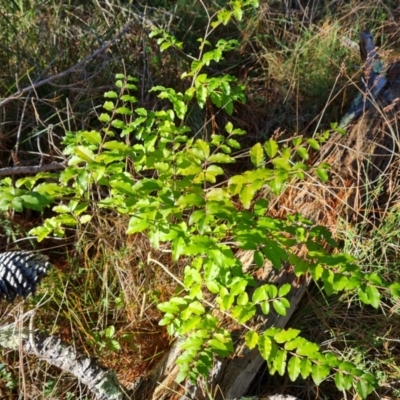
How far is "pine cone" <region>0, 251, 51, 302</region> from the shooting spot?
1.84 meters

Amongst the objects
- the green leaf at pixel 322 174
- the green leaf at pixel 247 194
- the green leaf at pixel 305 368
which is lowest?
the green leaf at pixel 305 368

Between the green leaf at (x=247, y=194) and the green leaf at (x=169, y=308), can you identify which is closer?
the green leaf at (x=247, y=194)

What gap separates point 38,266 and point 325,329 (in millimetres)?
1232

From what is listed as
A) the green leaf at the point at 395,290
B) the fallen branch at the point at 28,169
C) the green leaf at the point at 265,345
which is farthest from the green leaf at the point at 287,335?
the fallen branch at the point at 28,169

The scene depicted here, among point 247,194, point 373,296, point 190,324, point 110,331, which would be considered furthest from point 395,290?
point 110,331

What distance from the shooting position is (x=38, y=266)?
74.0 inches

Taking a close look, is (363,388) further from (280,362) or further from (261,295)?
(261,295)

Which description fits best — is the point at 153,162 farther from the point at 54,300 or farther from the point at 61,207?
the point at 54,300

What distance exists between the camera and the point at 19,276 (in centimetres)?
184

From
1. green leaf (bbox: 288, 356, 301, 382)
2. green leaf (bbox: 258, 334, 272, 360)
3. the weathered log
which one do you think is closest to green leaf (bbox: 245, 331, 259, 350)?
green leaf (bbox: 258, 334, 272, 360)

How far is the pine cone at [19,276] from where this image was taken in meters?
1.84

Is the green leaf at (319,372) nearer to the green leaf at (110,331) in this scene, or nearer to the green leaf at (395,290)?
the green leaf at (395,290)

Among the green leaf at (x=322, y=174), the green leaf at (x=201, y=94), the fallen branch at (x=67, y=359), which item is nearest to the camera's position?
the green leaf at (x=322, y=174)

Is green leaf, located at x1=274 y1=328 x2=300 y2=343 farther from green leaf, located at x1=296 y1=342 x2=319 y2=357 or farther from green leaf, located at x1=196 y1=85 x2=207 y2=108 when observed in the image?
green leaf, located at x1=196 y1=85 x2=207 y2=108
